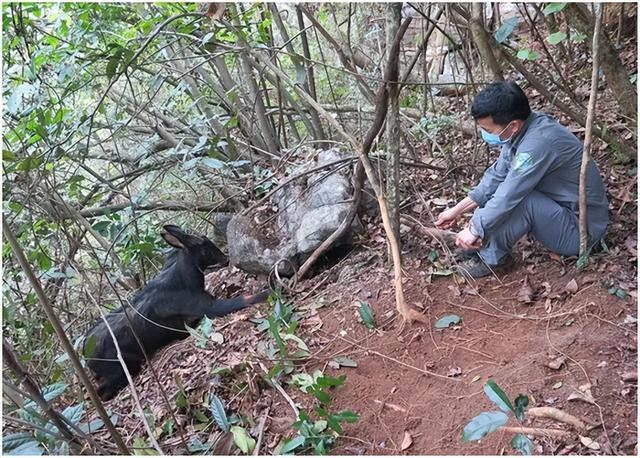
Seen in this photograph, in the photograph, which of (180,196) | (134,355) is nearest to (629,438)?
(134,355)

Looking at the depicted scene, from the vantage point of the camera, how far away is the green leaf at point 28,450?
6.95 ft

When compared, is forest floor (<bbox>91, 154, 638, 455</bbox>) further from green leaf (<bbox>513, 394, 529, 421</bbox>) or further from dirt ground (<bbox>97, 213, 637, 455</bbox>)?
green leaf (<bbox>513, 394, 529, 421</bbox>)

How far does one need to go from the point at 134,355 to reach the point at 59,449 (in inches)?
112

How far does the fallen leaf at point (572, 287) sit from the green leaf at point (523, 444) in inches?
53.3

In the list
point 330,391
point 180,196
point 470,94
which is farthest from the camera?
point 180,196

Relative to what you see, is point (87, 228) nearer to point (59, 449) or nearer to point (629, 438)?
point (59, 449)

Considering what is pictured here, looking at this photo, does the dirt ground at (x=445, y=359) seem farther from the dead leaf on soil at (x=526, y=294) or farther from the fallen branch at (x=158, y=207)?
the fallen branch at (x=158, y=207)

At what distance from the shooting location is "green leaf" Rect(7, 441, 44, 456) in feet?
6.95

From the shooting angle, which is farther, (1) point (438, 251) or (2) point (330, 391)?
(1) point (438, 251)

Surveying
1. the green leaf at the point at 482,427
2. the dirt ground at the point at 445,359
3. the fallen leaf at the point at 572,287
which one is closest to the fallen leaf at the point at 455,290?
the dirt ground at the point at 445,359

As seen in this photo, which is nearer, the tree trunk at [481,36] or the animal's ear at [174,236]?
the tree trunk at [481,36]

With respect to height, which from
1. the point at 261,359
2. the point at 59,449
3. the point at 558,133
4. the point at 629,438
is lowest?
the point at 629,438

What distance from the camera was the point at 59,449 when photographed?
2.35m

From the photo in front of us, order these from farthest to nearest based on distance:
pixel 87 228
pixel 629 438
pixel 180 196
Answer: pixel 180 196, pixel 87 228, pixel 629 438
